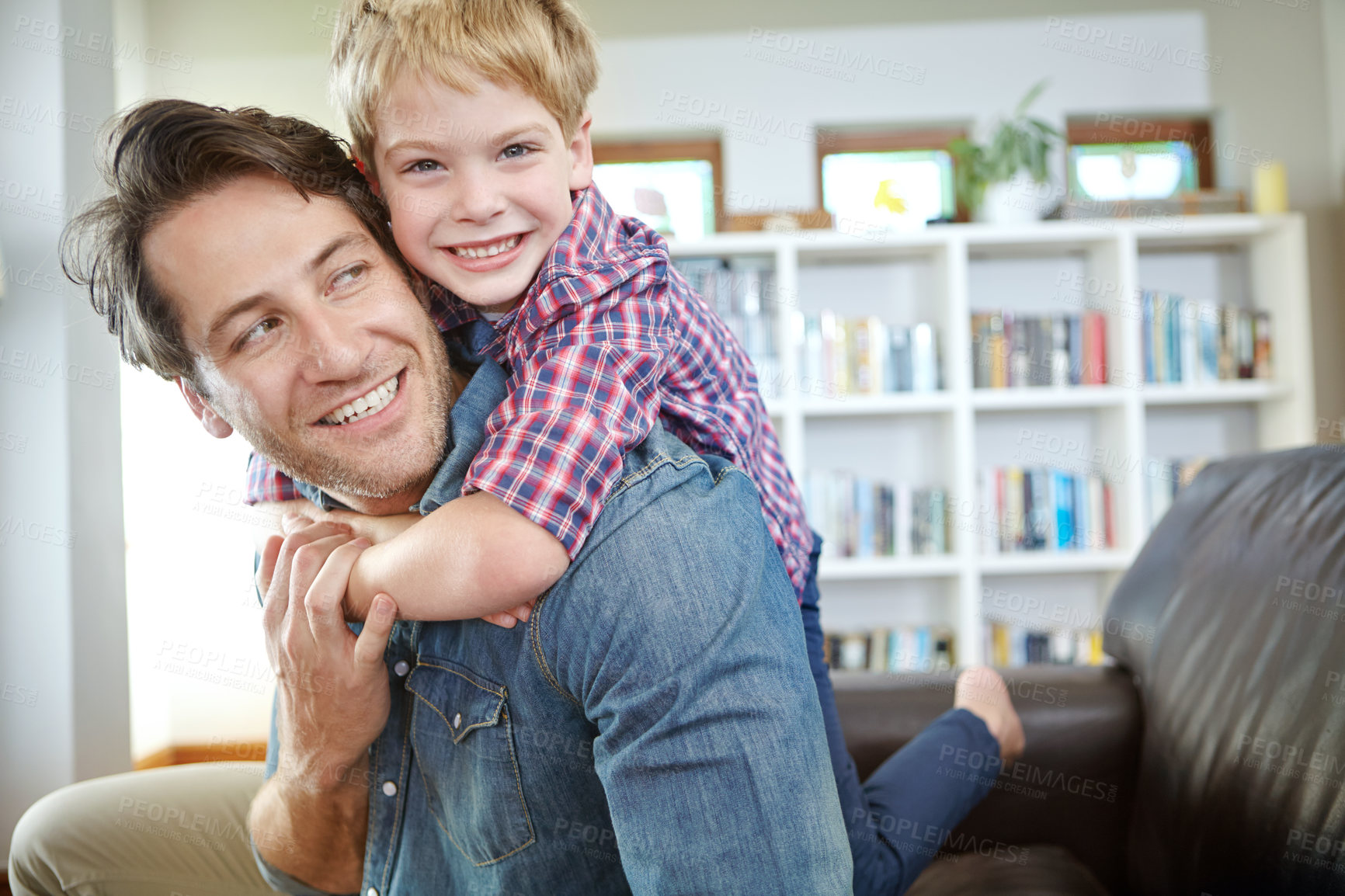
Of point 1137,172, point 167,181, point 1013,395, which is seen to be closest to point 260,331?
point 167,181

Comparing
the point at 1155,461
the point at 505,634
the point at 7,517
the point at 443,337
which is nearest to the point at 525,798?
the point at 505,634

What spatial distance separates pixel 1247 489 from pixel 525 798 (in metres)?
1.13

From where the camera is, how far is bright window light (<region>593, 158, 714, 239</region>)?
12.4ft

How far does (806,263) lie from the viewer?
12.1 feet

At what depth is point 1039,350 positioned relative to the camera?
3.40m

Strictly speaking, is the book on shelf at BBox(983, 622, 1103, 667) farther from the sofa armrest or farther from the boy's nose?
the boy's nose

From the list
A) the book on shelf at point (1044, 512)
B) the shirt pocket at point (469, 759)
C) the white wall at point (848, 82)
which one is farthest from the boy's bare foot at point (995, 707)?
the white wall at point (848, 82)

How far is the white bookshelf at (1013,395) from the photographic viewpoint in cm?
329

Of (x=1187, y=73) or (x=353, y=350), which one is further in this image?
(x=1187, y=73)

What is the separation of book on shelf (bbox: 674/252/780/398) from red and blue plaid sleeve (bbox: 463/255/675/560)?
224 cm

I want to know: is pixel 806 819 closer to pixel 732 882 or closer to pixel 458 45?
pixel 732 882

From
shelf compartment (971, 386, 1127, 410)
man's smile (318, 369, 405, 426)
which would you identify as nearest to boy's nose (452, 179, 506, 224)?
man's smile (318, 369, 405, 426)

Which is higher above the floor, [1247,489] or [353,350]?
[353,350]

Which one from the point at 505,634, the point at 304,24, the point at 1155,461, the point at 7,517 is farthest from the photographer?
the point at 304,24
